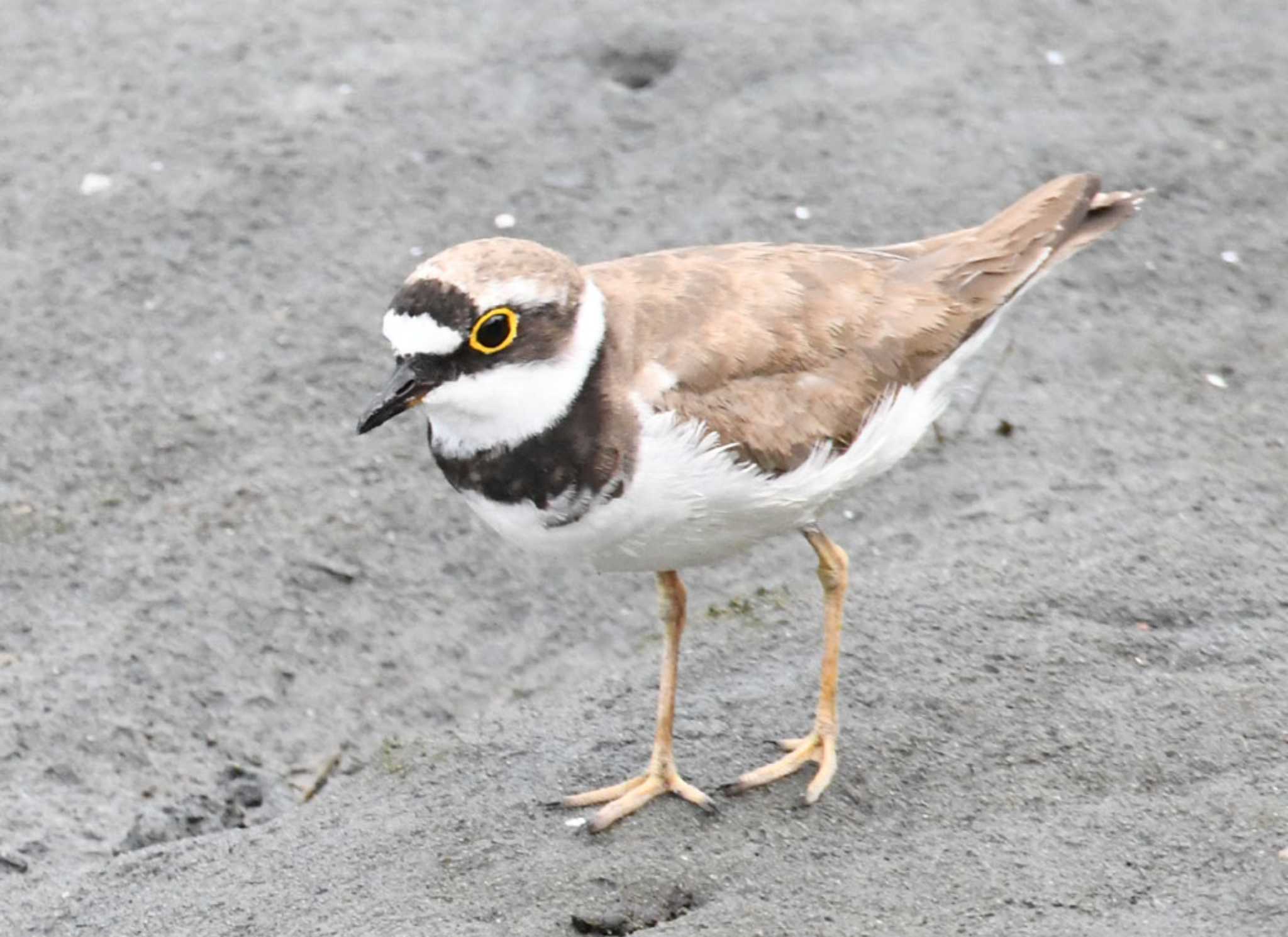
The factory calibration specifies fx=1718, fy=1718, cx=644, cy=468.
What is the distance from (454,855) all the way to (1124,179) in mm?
4520

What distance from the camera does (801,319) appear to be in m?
4.39

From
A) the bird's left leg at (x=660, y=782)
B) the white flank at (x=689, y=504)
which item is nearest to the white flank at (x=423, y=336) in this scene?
the white flank at (x=689, y=504)

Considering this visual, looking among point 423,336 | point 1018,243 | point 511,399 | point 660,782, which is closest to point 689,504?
point 511,399

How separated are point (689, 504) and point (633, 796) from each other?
0.88 m

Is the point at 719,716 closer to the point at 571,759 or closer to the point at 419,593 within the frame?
the point at 571,759

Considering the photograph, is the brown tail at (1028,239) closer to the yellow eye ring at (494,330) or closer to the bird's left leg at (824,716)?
the bird's left leg at (824,716)

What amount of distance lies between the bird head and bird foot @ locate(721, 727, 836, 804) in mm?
1185

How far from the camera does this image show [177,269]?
6.80m

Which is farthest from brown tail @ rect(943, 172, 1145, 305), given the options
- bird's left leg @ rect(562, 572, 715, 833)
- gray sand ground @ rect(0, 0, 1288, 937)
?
bird's left leg @ rect(562, 572, 715, 833)

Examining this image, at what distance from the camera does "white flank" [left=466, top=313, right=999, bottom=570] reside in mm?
3984

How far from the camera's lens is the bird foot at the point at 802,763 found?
4453 millimetres

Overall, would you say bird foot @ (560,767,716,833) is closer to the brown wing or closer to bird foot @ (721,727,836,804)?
bird foot @ (721,727,836,804)

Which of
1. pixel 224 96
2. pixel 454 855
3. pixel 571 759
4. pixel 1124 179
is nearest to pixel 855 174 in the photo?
pixel 1124 179

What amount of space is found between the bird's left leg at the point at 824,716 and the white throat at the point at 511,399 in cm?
94
